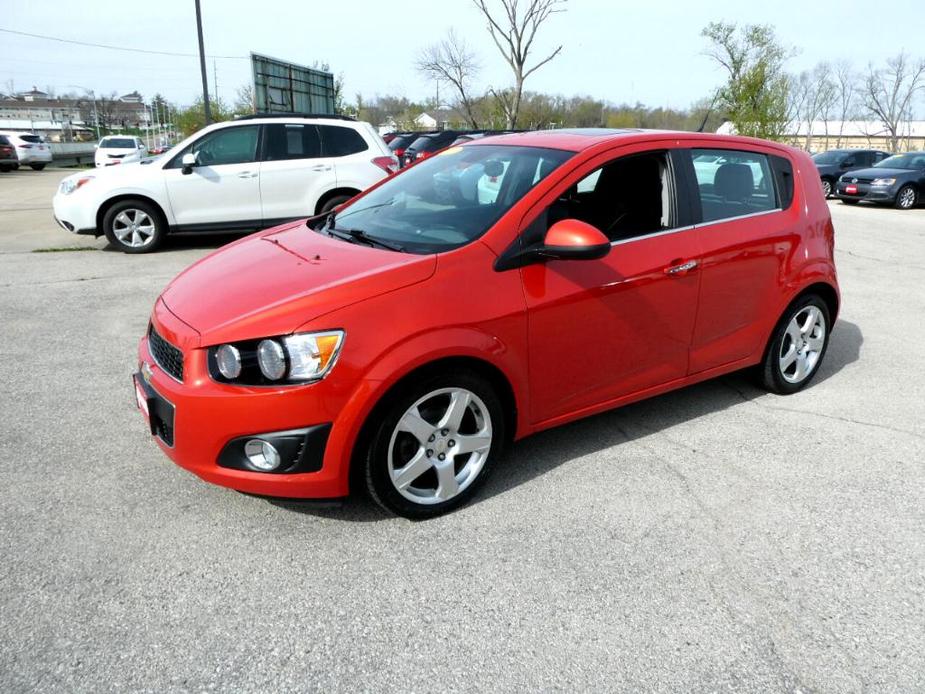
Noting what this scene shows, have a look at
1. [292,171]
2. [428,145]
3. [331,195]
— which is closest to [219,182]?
[292,171]

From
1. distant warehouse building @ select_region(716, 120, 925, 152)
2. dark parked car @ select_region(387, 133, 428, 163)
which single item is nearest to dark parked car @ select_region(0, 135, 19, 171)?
dark parked car @ select_region(387, 133, 428, 163)

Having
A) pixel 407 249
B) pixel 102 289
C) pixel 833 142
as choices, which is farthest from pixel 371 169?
pixel 833 142

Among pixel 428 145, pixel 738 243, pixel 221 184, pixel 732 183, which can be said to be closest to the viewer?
pixel 738 243

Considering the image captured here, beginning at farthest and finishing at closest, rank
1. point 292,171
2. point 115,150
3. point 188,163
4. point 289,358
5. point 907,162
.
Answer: point 115,150
point 907,162
point 292,171
point 188,163
point 289,358

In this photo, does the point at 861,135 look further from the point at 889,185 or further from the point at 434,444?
the point at 434,444

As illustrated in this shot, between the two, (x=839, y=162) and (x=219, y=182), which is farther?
(x=839, y=162)

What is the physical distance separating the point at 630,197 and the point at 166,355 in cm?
238

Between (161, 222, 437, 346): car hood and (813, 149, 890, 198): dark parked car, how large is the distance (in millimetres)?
21689

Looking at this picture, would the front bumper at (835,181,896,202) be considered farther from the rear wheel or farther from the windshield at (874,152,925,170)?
the windshield at (874,152,925,170)

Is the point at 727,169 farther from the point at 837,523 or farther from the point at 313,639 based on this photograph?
the point at 313,639

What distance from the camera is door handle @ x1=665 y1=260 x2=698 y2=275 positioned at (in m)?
3.69

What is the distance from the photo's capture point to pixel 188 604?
8.52 ft

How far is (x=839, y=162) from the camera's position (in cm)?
2239

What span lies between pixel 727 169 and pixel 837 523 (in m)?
2.05
